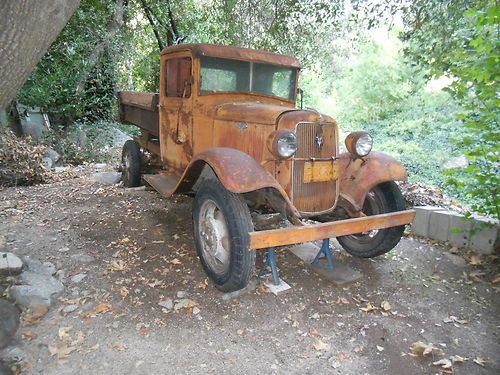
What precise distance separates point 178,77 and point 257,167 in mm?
1828

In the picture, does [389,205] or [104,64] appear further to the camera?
[104,64]

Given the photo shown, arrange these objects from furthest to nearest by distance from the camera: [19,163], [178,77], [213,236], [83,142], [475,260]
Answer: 1. [83,142]
2. [19,163]
3. [178,77]
4. [475,260]
5. [213,236]

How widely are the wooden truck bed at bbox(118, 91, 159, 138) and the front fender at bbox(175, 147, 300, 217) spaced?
2.14 meters

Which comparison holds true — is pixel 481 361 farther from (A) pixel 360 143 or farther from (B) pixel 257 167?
(B) pixel 257 167

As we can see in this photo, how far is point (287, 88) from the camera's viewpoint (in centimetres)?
427

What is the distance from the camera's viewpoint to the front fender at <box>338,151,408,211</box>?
332cm

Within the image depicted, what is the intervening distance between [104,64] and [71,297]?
822 centimetres

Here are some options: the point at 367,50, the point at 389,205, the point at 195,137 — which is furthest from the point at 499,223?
the point at 367,50

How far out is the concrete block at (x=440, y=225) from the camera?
4.18 m

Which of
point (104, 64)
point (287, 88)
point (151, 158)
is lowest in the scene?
point (151, 158)

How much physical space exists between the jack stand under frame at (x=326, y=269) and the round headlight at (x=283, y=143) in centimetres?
81

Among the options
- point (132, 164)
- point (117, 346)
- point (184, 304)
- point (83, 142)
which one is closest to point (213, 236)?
point (184, 304)

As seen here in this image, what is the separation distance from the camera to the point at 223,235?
307 cm

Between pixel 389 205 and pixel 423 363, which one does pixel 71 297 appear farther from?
pixel 389 205
